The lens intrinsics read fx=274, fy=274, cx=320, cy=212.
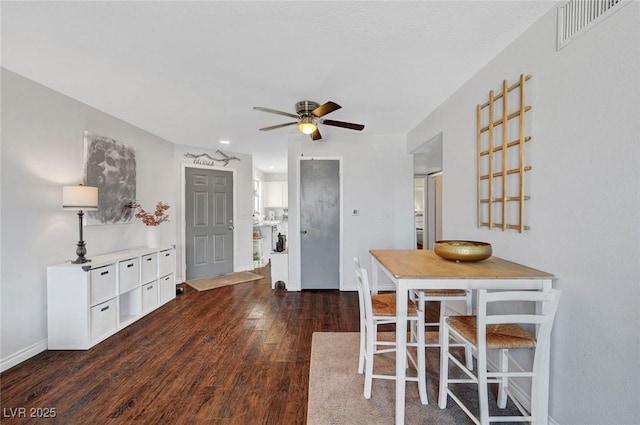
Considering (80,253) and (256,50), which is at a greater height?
(256,50)

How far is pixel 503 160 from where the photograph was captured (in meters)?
1.89

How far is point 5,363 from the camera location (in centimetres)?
216

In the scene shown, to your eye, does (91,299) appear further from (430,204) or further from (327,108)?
(430,204)

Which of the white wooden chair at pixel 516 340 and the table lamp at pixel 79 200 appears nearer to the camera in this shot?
the white wooden chair at pixel 516 340

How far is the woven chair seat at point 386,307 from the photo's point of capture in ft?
6.04

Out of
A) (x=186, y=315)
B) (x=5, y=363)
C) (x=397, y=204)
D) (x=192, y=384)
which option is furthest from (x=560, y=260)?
(x=5, y=363)

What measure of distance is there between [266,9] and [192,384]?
8.25 feet

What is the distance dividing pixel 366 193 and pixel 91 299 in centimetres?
Result: 349

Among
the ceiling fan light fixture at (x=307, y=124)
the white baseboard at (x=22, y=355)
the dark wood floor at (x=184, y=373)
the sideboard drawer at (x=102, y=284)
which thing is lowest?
the dark wood floor at (x=184, y=373)

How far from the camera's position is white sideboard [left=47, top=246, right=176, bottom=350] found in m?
2.47

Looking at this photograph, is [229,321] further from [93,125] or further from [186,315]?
[93,125]

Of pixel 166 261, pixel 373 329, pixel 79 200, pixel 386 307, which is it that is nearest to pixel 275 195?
pixel 166 261

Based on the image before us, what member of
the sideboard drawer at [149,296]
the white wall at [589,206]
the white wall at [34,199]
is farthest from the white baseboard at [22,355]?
the white wall at [589,206]

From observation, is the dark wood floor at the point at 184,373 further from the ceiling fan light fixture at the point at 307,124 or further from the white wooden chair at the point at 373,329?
the ceiling fan light fixture at the point at 307,124
